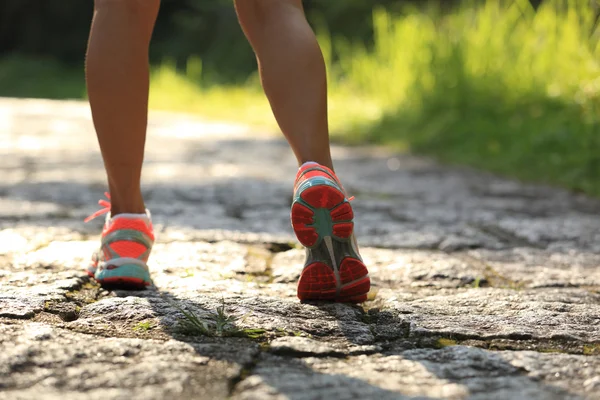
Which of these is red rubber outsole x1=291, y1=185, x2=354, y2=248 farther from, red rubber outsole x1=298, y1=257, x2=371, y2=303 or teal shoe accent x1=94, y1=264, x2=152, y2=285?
Result: teal shoe accent x1=94, y1=264, x2=152, y2=285

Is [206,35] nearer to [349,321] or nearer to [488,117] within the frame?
[488,117]

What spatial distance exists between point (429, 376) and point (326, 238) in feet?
1.41

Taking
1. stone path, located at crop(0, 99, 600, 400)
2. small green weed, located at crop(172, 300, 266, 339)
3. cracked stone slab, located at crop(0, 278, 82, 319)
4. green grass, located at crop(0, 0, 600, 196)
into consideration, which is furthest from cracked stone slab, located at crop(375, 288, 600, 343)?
green grass, located at crop(0, 0, 600, 196)

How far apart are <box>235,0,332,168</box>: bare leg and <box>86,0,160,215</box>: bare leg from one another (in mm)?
217

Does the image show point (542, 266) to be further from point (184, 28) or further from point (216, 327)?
point (184, 28)

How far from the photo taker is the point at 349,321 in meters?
1.46

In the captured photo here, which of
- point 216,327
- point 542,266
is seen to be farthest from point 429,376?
point 542,266

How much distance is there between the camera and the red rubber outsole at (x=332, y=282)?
1.54 m

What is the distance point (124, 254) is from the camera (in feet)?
5.64

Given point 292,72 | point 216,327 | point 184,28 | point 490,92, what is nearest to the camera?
point 216,327

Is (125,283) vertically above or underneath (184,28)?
underneath

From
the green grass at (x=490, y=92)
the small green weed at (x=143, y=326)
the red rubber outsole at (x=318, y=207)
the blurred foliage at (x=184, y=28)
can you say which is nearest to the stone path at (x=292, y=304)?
the small green weed at (x=143, y=326)

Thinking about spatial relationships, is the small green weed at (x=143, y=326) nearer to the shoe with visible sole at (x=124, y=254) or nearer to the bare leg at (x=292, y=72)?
the shoe with visible sole at (x=124, y=254)

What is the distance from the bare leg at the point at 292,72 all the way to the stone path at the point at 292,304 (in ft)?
1.07
